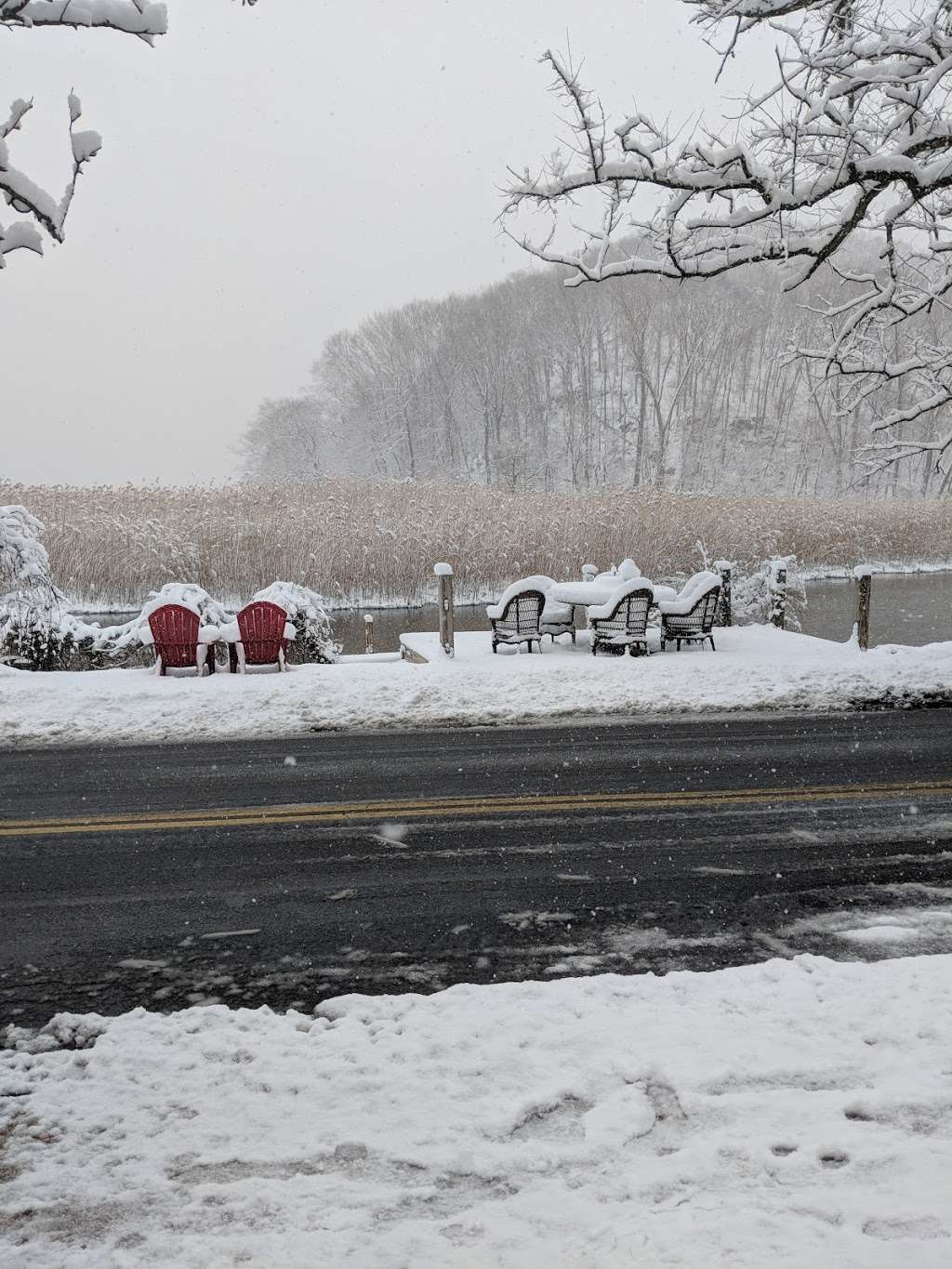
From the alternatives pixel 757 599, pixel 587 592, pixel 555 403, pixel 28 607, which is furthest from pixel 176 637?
pixel 555 403

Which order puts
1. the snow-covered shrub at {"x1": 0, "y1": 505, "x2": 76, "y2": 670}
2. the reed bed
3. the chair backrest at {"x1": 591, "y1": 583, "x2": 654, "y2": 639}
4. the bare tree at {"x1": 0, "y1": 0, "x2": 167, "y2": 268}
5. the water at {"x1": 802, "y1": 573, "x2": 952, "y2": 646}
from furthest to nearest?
the reed bed
the water at {"x1": 802, "y1": 573, "x2": 952, "y2": 646}
the chair backrest at {"x1": 591, "y1": 583, "x2": 654, "y2": 639}
the snow-covered shrub at {"x1": 0, "y1": 505, "x2": 76, "y2": 670}
the bare tree at {"x1": 0, "y1": 0, "x2": 167, "y2": 268}

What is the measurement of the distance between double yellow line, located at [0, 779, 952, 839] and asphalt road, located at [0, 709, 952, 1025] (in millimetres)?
29

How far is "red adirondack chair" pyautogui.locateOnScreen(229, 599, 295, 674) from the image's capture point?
46.9ft

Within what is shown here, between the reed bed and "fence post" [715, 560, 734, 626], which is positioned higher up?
the reed bed

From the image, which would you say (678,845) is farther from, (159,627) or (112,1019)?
(159,627)

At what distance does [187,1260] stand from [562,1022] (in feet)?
5.45

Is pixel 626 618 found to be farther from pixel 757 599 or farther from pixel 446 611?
pixel 757 599

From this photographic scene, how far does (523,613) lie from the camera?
15.5 m

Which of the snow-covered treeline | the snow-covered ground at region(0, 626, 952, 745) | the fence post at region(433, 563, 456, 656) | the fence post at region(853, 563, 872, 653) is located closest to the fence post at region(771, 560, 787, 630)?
the fence post at region(853, 563, 872, 653)

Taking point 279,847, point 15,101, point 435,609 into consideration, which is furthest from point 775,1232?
point 435,609

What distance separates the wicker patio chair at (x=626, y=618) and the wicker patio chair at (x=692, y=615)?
0.62 metres

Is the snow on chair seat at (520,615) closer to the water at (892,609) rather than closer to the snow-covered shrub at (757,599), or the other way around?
the water at (892,609)

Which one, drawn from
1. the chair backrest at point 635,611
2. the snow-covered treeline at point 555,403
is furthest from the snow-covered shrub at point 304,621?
the snow-covered treeline at point 555,403

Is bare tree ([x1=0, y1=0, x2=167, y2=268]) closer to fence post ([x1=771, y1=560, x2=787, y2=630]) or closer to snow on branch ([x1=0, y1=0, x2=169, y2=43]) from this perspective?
snow on branch ([x1=0, y1=0, x2=169, y2=43])
